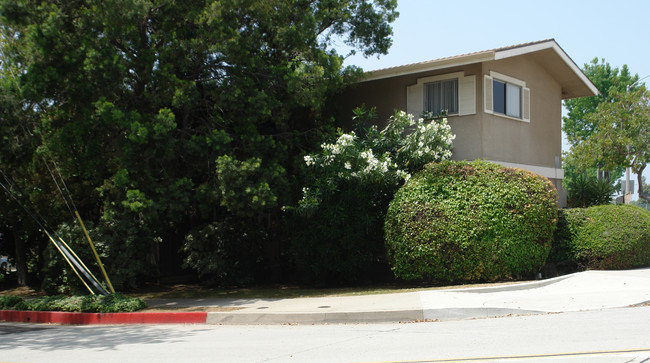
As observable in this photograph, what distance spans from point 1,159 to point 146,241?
12.7 feet

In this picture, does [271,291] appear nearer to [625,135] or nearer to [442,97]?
[442,97]

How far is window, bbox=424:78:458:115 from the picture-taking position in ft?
54.3

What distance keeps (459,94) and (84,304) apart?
10964 mm

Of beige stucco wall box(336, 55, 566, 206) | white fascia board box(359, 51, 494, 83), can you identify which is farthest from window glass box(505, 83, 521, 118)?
white fascia board box(359, 51, 494, 83)

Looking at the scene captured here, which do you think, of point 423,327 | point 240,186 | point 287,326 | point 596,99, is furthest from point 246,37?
point 596,99

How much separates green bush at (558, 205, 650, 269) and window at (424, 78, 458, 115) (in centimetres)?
439

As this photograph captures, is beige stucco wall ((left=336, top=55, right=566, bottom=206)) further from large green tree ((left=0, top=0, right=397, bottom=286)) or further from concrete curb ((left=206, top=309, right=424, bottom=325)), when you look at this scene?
concrete curb ((left=206, top=309, right=424, bottom=325))

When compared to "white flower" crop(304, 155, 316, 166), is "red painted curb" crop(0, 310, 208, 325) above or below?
below

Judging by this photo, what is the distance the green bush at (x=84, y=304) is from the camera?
12102 mm

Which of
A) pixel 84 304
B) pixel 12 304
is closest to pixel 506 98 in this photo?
pixel 84 304

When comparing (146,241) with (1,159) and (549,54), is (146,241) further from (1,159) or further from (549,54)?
(549,54)

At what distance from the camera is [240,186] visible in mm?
12875

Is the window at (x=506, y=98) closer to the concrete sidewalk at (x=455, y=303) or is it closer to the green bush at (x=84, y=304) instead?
the concrete sidewalk at (x=455, y=303)

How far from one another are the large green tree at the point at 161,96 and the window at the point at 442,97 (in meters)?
3.24
